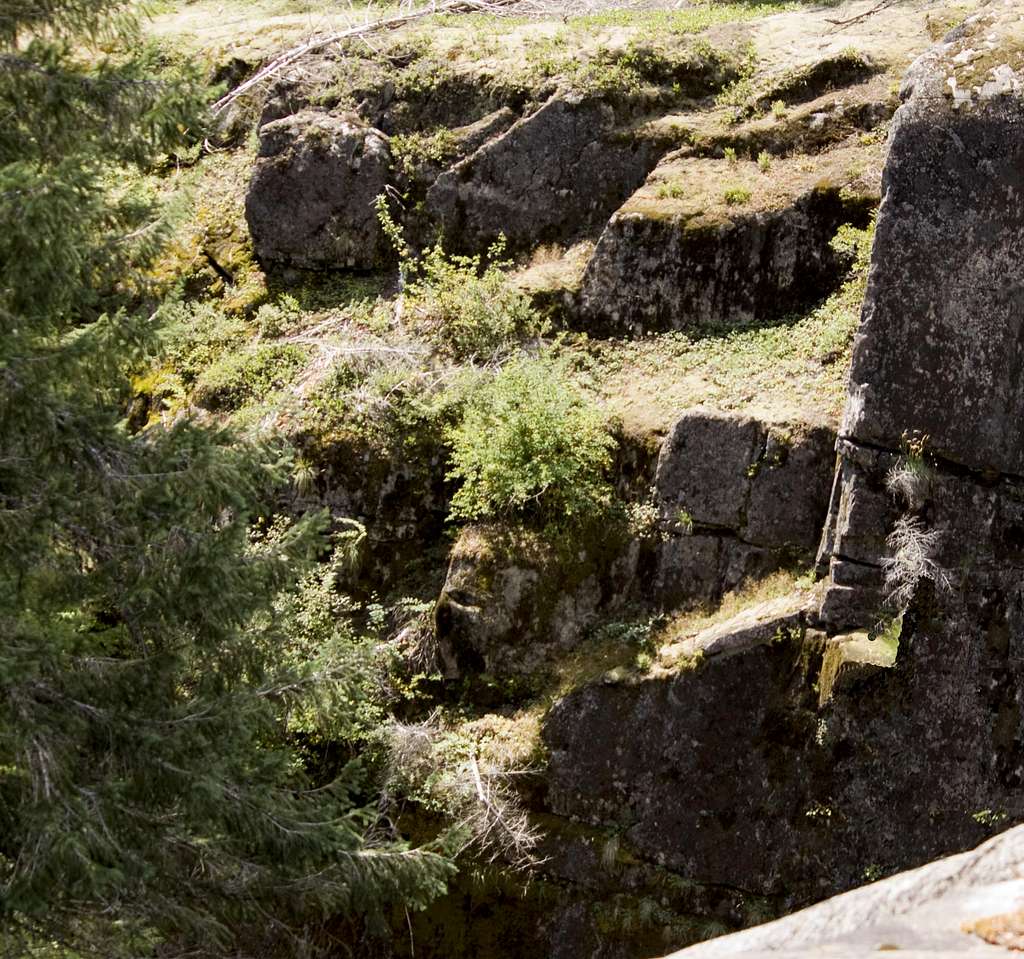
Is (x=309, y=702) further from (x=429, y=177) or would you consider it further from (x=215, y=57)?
(x=215, y=57)

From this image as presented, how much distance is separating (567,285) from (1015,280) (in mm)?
5167

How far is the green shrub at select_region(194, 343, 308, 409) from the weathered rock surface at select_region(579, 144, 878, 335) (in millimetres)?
3436

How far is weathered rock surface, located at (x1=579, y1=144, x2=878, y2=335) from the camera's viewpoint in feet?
42.2

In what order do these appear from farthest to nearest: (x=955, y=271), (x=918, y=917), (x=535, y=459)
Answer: (x=535, y=459) < (x=955, y=271) < (x=918, y=917)

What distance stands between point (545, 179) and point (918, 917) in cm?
1195

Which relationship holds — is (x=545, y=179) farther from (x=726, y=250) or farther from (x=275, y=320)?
(x=275, y=320)

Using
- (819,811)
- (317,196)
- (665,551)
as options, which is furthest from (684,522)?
(317,196)

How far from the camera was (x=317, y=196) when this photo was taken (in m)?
14.8

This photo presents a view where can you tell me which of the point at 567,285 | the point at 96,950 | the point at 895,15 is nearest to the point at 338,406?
the point at 567,285

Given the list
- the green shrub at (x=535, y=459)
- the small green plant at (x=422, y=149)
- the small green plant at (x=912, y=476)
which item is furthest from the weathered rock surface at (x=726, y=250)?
the small green plant at (x=912, y=476)

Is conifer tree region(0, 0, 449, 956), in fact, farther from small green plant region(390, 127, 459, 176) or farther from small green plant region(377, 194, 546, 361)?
small green plant region(390, 127, 459, 176)

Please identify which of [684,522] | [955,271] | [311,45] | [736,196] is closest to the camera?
[955,271]

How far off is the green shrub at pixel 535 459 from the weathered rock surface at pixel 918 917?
7454 mm

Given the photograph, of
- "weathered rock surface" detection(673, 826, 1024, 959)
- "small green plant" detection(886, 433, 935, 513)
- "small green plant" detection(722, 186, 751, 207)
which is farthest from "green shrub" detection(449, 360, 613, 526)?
"weathered rock surface" detection(673, 826, 1024, 959)
